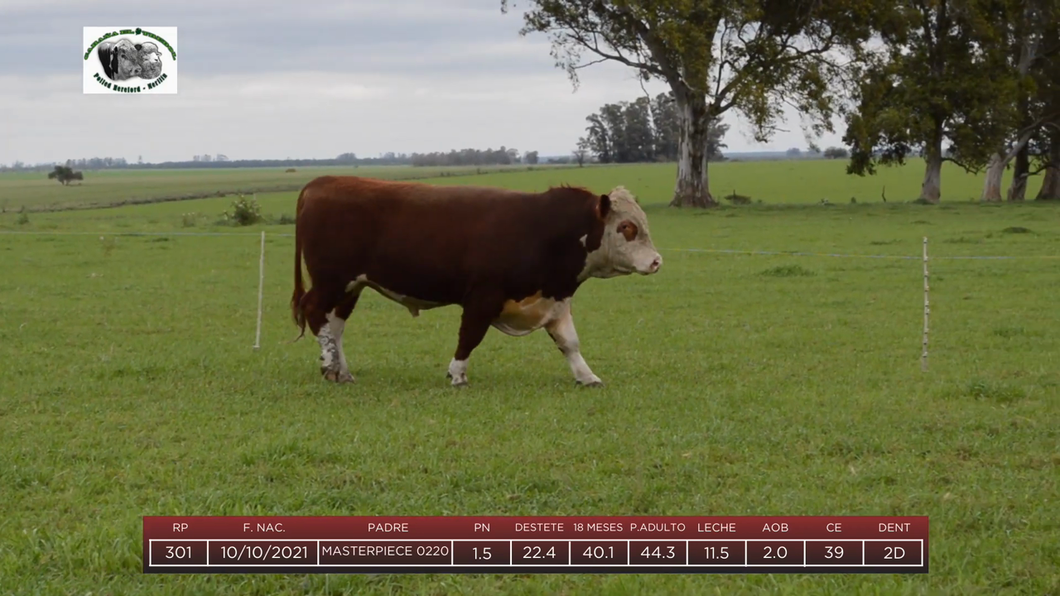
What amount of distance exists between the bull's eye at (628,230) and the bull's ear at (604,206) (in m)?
0.16

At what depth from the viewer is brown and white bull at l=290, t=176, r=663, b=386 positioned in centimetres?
1025

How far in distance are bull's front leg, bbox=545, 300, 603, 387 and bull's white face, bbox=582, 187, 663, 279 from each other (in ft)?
1.73

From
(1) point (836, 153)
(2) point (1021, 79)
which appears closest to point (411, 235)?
(2) point (1021, 79)

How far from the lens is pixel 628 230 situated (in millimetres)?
10312

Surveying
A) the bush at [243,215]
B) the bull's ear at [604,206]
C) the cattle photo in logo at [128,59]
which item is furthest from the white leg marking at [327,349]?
the bush at [243,215]

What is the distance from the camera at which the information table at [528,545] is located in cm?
532

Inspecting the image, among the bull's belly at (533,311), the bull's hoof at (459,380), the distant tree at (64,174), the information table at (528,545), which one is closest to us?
the information table at (528,545)

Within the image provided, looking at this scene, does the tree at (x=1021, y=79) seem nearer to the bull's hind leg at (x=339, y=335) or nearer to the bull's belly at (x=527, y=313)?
the bull's belly at (x=527, y=313)

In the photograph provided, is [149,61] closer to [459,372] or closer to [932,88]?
[459,372]

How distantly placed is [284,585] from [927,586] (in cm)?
278

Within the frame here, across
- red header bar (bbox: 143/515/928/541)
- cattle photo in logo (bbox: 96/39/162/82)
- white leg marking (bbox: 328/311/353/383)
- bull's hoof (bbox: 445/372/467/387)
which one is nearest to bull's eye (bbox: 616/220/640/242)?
bull's hoof (bbox: 445/372/467/387)

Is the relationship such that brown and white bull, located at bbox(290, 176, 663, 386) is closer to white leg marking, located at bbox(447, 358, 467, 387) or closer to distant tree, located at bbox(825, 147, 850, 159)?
white leg marking, located at bbox(447, 358, 467, 387)

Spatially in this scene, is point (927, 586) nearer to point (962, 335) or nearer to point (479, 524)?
point (479, 524)

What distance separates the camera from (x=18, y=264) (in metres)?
22.5
